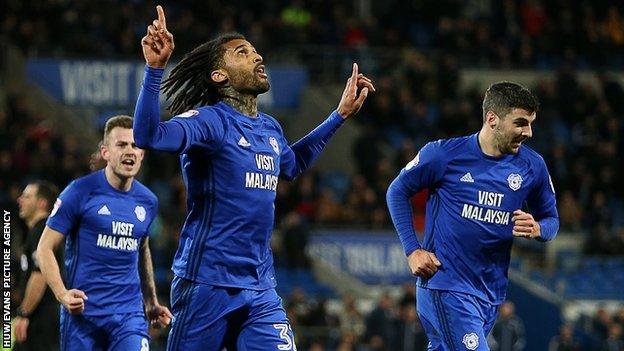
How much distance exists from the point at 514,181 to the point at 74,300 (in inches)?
114

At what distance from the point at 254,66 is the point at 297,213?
13.4m

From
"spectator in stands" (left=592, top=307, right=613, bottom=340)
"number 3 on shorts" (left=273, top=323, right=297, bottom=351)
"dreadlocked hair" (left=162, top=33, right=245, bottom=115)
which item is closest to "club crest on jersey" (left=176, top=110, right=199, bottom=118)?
"dreadlocked hair" (left=162, top=33, right=245, bottom=115)

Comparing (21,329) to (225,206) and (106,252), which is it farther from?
(225,206)

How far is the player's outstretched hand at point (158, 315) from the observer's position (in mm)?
8193

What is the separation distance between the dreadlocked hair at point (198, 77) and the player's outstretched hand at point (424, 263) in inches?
66.0

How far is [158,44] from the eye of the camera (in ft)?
19.5

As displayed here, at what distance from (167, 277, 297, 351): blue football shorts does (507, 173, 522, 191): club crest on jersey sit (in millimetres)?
2005

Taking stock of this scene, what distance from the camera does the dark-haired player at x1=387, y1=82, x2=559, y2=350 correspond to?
7707 mm

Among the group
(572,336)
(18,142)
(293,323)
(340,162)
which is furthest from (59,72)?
(572,336)

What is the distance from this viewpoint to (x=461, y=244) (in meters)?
7.75

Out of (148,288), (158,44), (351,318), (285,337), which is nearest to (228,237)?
(285,337)

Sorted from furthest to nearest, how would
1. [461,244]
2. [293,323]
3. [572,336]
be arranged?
[572,336] < [293,323] < [461,244]

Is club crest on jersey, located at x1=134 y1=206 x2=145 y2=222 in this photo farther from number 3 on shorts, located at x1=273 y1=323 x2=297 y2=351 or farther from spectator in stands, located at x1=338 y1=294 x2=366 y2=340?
spectator in stands, located at x1=338 y1=294 x2=366 y2=340

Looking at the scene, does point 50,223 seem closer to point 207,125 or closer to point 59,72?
point 207,125
